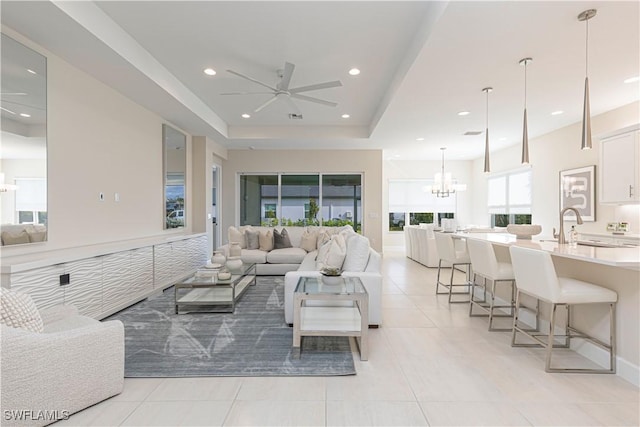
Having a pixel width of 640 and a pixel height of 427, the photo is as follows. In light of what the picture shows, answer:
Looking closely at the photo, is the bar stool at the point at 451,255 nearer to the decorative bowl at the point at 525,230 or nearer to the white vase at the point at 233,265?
the decorative bowl at the point at 525,230

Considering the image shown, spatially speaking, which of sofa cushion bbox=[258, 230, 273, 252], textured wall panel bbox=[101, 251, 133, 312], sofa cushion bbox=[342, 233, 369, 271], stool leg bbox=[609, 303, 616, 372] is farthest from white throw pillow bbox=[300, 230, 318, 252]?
stool leg bbox=[609, 303, 616, 372]

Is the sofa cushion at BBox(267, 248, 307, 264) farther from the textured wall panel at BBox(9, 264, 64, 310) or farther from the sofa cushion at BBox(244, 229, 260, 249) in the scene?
the textured wall panel at BBox(9, 264, 64, 310)

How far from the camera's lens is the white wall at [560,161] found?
15.9 feet

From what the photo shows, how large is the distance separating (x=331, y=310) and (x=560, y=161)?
19.6 feet

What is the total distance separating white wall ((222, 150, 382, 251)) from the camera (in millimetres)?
8125

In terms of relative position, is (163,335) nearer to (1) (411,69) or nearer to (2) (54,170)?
(2) (54,170)

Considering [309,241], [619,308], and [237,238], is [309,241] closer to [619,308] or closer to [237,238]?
[237,238]

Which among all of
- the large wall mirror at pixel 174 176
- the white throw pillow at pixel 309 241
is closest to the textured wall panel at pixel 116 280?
the large wall mirror at pixel 174 176

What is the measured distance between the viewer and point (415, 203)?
10094 millimetres

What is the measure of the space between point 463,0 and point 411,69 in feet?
3.87

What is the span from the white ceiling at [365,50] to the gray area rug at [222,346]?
2.82 m

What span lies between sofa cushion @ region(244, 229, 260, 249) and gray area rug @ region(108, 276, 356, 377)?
7.42 ft

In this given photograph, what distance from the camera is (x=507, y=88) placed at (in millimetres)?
4121

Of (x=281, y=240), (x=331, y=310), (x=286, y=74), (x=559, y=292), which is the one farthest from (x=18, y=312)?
(x=281, y=240)
